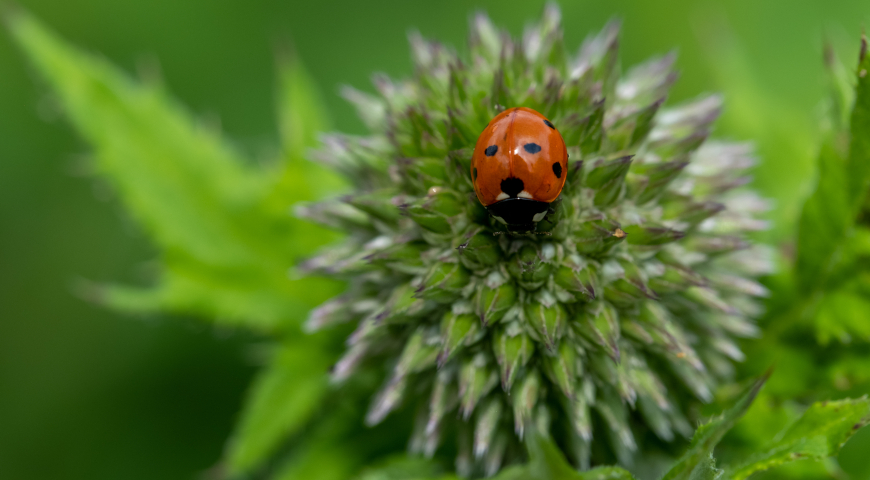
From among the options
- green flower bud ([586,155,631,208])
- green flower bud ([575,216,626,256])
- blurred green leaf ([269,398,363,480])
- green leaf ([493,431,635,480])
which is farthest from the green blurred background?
green leaf ([493,431,635,480])

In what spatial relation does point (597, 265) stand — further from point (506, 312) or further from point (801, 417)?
point (801, 417)

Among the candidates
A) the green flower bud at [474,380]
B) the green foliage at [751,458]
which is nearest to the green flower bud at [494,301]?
the green flower bud at [474,380]

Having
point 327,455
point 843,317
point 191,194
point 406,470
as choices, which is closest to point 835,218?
point 843,317


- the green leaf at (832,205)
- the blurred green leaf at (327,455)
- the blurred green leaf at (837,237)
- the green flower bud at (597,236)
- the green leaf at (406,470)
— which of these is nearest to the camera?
the green flower bud at (597,236)

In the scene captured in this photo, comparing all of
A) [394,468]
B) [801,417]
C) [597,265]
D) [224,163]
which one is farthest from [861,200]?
[224,163]

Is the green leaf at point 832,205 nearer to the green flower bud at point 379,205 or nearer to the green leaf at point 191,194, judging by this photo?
the green flower bud at point 379,205
